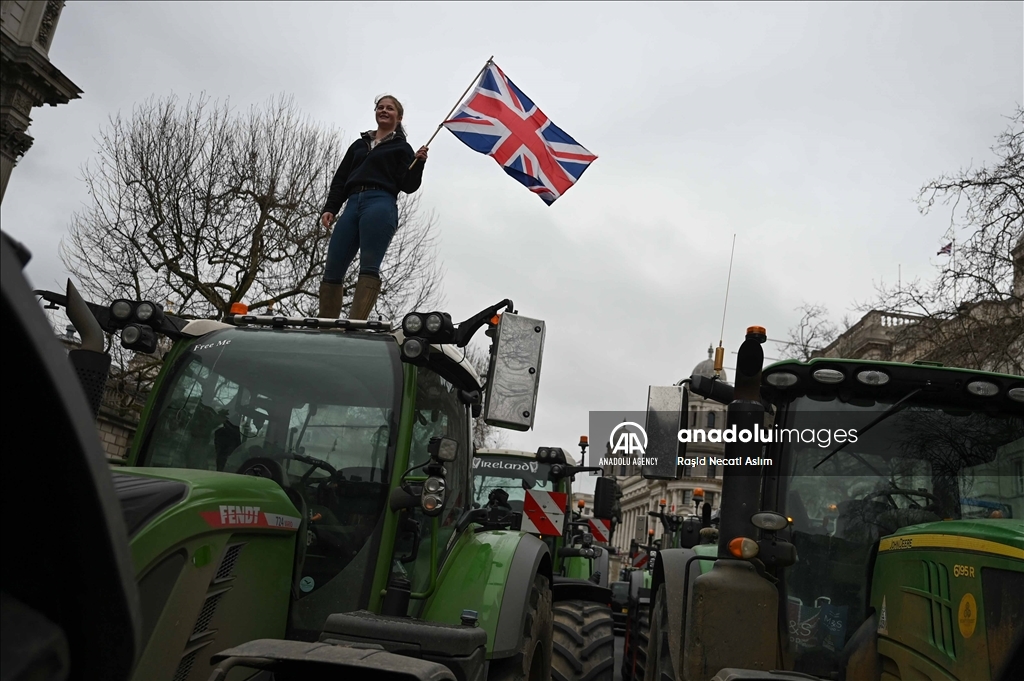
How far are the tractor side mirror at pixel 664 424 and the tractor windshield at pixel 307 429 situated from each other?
1.47 meters

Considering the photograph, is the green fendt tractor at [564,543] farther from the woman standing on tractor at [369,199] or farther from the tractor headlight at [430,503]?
the tractor headlight at [430,503]

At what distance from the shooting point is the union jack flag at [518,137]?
7.14 metres

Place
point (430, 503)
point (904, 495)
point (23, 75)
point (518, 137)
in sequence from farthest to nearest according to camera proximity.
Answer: point (23, 75)
point (518, 137)
point (904, 495)
point (430, 503)

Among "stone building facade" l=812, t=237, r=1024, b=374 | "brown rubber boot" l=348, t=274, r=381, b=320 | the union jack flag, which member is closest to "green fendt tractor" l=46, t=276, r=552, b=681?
"brown rubber boot" l=348, t=274, r=381, b=320

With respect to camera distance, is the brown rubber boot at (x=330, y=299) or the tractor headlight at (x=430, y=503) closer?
the tractor headlight at (x=430, y=503)

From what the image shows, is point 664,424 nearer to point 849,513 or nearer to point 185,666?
point 849,513

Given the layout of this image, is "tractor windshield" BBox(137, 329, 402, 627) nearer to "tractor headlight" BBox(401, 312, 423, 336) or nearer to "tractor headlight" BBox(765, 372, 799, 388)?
"tractor headlight" BBox(401, 312, 423, 336)

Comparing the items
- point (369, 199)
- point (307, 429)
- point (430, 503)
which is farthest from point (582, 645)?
point (369, 199)

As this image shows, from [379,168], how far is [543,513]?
448cm

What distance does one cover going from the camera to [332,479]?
3785 mm

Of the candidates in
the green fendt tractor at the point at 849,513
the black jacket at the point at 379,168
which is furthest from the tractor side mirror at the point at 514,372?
the black jacket at the point at 379,168

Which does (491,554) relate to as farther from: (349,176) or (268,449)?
(349,176)

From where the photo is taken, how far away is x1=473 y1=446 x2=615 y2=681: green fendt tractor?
5949 mm

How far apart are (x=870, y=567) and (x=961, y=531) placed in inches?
31.1
